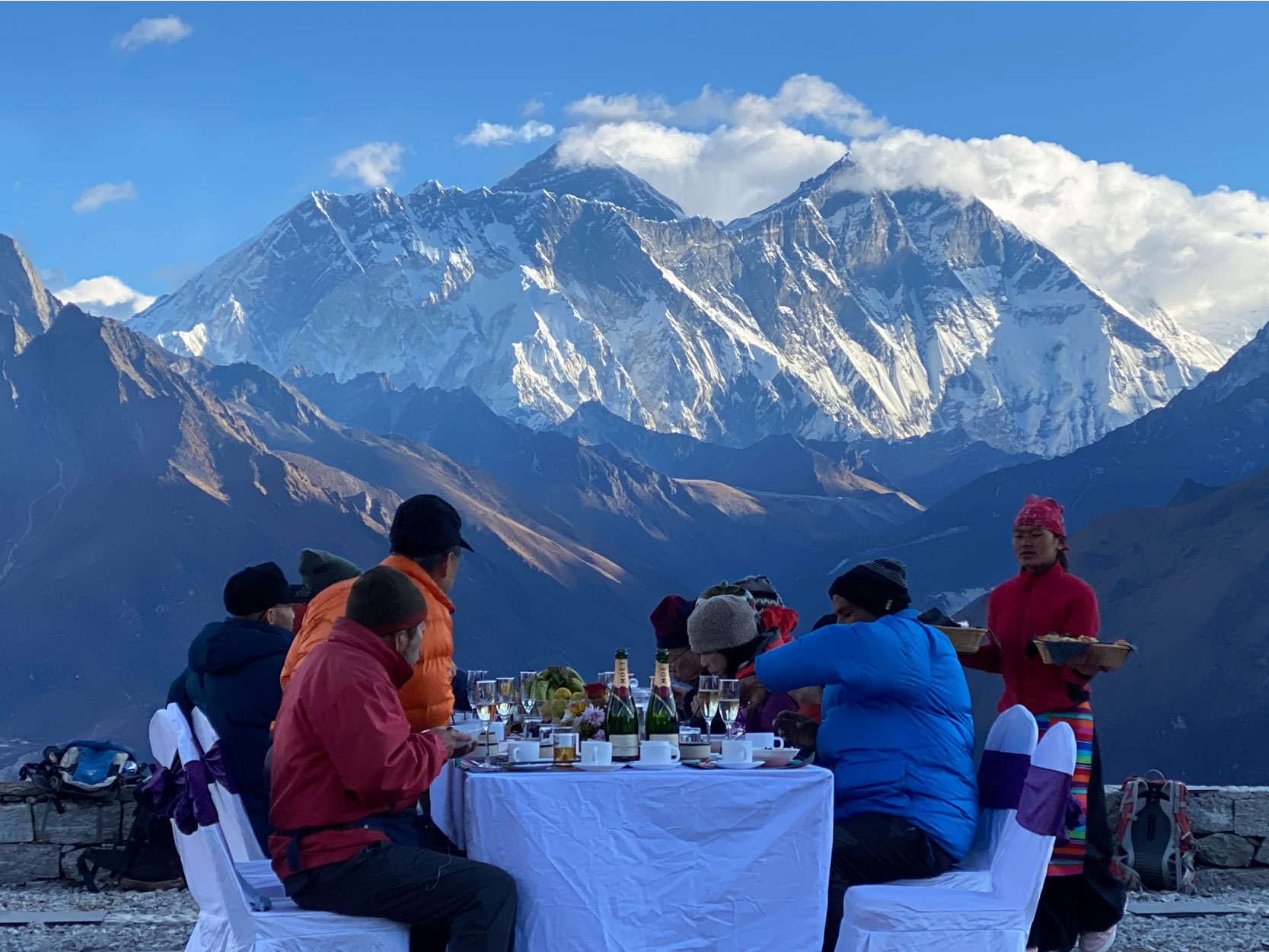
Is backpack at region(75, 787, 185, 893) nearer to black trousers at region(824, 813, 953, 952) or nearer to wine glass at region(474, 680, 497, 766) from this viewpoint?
wine glass at region(474, 680, 497, 766)

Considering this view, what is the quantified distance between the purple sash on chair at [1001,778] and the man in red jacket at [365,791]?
150 centimetres

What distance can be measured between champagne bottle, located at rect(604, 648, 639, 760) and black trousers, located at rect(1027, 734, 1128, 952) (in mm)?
1741

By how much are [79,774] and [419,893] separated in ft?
13.3

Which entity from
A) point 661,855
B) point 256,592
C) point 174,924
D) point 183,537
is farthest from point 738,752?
point 183,537

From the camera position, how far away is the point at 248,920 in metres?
3.43

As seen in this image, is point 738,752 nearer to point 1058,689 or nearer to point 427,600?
point 427,600

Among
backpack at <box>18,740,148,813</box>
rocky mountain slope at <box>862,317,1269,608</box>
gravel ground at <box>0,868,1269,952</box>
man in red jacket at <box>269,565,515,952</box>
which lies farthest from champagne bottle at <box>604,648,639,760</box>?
rocky mountain slope at <box>862,317,1269,608</box>

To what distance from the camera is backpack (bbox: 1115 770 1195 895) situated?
6.54 m

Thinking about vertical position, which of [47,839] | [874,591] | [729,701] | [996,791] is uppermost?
[874,591]

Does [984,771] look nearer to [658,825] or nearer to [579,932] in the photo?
[658,825]

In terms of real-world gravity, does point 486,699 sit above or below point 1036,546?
below

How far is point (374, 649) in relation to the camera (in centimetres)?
341

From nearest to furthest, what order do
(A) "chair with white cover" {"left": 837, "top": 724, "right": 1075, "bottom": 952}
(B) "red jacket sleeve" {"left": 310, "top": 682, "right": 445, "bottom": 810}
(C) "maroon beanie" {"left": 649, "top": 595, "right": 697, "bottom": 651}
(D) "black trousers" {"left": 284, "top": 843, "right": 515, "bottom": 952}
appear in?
(B) "red jacket sleeve" {"left": 310, "top": 682, "right": 445, "bottom": 810} → (D) "black trousers" {"left": 284, "top": 843, "right": 515, "bottom": 952} → (A) "chair with white cover" {"left": 837, "top": 724, "right": 1075, "bottom": 952} → (C) "maroon beanie" {"left": 649, "top": 595, "right": 697, "bottom": 651}

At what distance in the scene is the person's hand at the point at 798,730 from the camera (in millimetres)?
4137
